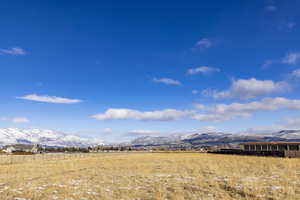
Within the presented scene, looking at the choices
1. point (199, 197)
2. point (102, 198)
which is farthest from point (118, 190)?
point (199, 197)

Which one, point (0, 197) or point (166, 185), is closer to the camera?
point (0, 197)

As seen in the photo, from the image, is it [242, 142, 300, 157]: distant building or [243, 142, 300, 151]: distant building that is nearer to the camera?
[242, 142, 300, 157]: distant building

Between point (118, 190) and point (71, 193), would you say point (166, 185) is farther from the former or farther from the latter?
point (71, 193)

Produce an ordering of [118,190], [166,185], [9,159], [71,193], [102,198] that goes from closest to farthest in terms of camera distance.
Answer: [102,198] → [71,193] → [118,190] → [166,185] → [9,159]

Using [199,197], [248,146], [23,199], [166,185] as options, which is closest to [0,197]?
[23,199]

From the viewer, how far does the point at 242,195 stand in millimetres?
12812

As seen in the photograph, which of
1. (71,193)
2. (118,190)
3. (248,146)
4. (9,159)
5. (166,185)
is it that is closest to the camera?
(71,193)

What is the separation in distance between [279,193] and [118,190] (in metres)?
9.65

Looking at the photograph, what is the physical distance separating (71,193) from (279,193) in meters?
12.2

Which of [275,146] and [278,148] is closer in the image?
[278,148]

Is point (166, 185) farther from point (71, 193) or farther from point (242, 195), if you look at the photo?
point (71, 193)

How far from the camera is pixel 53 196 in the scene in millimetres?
13211

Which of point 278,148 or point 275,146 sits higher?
point 275,146

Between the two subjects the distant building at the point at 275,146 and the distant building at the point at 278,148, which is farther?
the distant building at the point at 275,146
